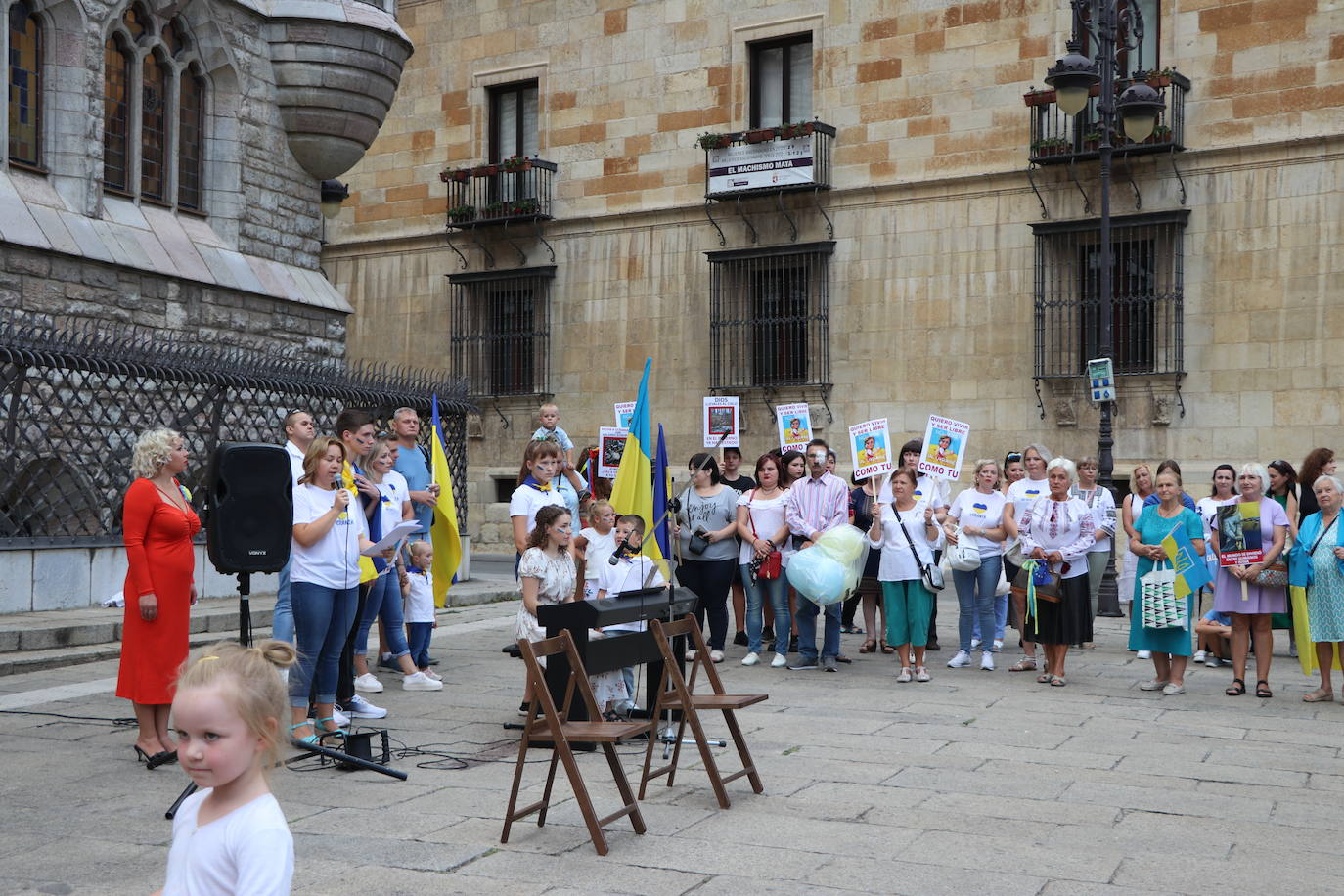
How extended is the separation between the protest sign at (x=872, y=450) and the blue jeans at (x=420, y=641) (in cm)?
397

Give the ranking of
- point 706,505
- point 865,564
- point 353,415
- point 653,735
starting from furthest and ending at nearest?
point 865,564
point 706,505
point 353,415
point 653,735

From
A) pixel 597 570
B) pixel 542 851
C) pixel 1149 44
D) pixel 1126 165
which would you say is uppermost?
pixel 1149 44

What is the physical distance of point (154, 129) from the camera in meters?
17.3

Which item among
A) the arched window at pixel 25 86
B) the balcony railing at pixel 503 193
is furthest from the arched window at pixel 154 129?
the balcony railing at pixel 503 193

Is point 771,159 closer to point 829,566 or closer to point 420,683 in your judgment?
point 829,566

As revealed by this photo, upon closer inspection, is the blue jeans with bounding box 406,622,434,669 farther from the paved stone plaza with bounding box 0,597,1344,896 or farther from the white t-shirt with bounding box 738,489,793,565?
the white t-shirt with bounding box 738,489,793,565

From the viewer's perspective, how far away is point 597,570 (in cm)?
966

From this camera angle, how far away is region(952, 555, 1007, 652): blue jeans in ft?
38.0

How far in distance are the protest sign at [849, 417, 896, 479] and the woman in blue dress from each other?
90.9 inches

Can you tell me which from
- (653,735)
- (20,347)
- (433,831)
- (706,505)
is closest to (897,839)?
(653,735)

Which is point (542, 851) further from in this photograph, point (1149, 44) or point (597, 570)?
point (1149, 44)

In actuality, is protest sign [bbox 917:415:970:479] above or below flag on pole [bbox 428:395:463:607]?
above

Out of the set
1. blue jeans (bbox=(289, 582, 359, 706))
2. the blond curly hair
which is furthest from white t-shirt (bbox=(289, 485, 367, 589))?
the blond curly hair

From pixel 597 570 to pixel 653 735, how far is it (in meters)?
3.13
